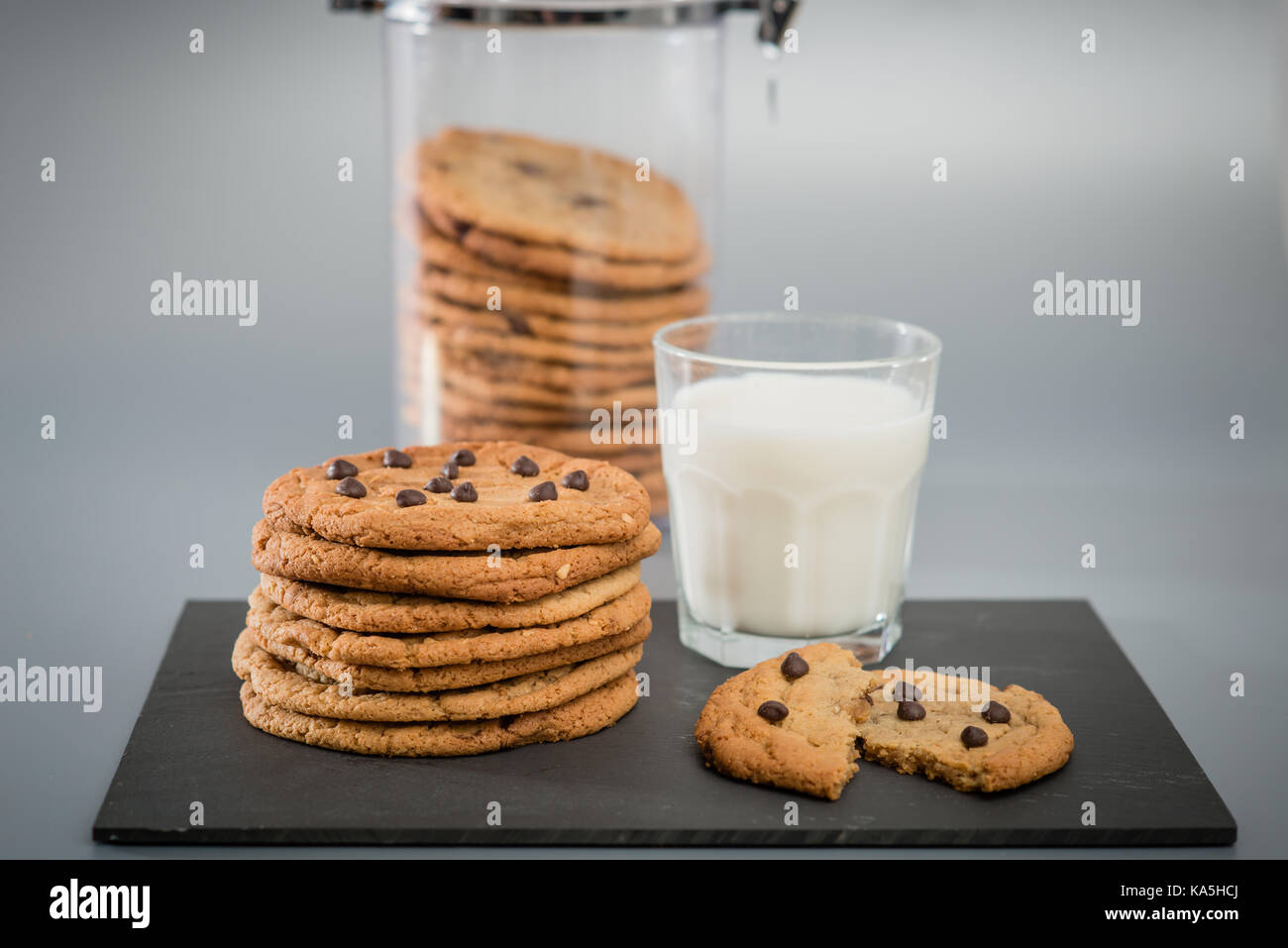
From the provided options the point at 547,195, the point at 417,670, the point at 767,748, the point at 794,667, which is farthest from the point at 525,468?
the point at 547,195

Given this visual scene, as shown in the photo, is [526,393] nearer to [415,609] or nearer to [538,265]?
[538,265]

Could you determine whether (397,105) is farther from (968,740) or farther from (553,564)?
(968,740)

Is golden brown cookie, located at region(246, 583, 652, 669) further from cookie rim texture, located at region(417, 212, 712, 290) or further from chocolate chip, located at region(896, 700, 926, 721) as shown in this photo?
cookie rim texture, located at region(417, 212, 712, 290)

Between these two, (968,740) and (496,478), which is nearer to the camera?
(968,740)

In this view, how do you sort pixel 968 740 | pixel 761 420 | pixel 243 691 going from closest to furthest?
pixel 968 740 < pixel 243 691 < pixel 761 420
